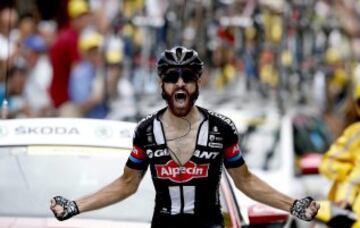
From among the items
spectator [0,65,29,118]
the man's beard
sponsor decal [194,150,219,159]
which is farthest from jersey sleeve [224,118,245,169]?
spectator [0,65,29,118]

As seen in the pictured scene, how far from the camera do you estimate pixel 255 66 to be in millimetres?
22344

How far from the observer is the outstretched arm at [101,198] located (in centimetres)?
731

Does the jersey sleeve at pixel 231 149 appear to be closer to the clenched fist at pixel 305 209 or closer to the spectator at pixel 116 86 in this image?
the clenched fist at pixel 305 209

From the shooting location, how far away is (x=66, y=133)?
920cm

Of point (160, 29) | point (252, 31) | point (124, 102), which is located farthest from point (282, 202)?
point (252, 31)

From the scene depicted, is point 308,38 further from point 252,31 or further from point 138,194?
point 138,194

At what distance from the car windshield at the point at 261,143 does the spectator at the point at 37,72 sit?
3428 mm

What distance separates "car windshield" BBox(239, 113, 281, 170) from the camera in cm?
1425

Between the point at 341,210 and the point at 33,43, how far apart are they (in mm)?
9245

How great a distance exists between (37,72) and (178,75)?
11138 mm

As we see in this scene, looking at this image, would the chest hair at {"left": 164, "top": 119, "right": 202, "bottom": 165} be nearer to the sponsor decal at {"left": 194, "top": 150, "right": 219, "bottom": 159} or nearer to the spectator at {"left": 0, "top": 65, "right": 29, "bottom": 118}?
the sponsor decal at {"left": 194, "top": 150, "right": 219, "bottom": 159}

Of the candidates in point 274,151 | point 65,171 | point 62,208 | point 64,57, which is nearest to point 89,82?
point 64,57

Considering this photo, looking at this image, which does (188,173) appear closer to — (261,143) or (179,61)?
(179,61)

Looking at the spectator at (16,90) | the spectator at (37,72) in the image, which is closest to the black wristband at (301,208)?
the spectator at (16,90)
